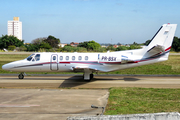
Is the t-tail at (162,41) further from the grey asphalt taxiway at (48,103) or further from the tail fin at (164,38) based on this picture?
the grey asphalt taxiway at (48,103)

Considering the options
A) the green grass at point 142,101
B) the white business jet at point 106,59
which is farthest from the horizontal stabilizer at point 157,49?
the green grass at point 142,101

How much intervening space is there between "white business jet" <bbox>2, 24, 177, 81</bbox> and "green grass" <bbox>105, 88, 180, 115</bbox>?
4985 millimetres

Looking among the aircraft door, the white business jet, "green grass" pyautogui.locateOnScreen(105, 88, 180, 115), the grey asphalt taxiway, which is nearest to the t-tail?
the white business jet

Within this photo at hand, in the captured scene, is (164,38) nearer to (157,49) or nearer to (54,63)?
(157,49)

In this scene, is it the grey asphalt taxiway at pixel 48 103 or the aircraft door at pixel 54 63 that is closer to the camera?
the grey asphalt taxiway at pixel 48 103

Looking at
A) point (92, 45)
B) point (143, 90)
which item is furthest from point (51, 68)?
point (92, 45)

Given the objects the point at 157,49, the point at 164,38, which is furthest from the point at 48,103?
the point at 164,38

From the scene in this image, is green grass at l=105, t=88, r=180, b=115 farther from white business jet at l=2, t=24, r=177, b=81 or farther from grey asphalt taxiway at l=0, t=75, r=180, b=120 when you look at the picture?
white business jet at l=2, t=24, r=177, b=81

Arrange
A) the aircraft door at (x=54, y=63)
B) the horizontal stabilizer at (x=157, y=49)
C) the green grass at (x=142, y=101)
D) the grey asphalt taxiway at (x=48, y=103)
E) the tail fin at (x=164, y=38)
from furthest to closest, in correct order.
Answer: the aircraft door at (x=54, y=63)
the tail fin at (x=164, y=38)
the horizontal stabilizer at (x=157, y=49)
the green grass at (x=142, y=101)
the grey asphalt taxiway at (x=48, y=103)

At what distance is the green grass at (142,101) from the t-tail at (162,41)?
17.9 ft

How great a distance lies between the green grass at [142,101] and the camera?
35.0ft

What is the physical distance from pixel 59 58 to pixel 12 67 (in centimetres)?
460

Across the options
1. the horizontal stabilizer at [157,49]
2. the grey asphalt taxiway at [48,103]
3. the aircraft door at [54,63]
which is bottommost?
the grey asphalt taxiway at [48,103]

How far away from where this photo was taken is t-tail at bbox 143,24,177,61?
20188 mm
